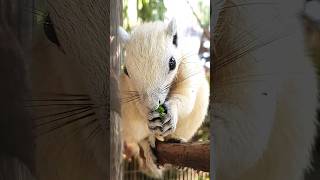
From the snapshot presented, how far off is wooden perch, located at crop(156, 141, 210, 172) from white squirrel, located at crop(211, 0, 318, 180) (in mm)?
49

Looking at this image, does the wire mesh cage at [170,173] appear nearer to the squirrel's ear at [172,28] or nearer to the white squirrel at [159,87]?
the white squirrel at [159,87]

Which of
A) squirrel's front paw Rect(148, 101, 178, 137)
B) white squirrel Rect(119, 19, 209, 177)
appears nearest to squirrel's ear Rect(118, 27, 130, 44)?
white squirrel Rect(119, 19, 209, 177)

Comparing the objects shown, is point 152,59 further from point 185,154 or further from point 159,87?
point 185,154

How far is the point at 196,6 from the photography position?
714 millimetres

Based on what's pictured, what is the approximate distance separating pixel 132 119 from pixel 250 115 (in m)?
0.19

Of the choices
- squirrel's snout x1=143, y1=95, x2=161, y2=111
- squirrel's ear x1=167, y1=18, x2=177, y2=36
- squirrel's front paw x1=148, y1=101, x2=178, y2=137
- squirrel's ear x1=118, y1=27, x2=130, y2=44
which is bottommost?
squirrel's front paw x1=148, y1=101, x2=178, y2=137

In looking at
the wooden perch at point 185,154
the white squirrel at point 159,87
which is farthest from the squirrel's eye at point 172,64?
the wooden perch at point 185,154

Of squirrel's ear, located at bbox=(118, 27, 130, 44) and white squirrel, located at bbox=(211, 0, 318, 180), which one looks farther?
squirrel's ear, located at bbox=(118, 27, 130, 44)

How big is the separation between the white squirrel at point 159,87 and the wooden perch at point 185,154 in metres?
0.02

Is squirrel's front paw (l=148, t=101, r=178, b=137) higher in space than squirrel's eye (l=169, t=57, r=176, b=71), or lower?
lower

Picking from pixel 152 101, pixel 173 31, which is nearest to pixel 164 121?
pixel 152 101

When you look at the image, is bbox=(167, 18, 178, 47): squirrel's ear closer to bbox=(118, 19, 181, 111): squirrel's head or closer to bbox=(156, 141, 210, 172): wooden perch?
bbox=(118, 19, 181, 111): squirrel's head

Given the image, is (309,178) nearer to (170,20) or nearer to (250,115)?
(250,115)

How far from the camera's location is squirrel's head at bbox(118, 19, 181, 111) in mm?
693
